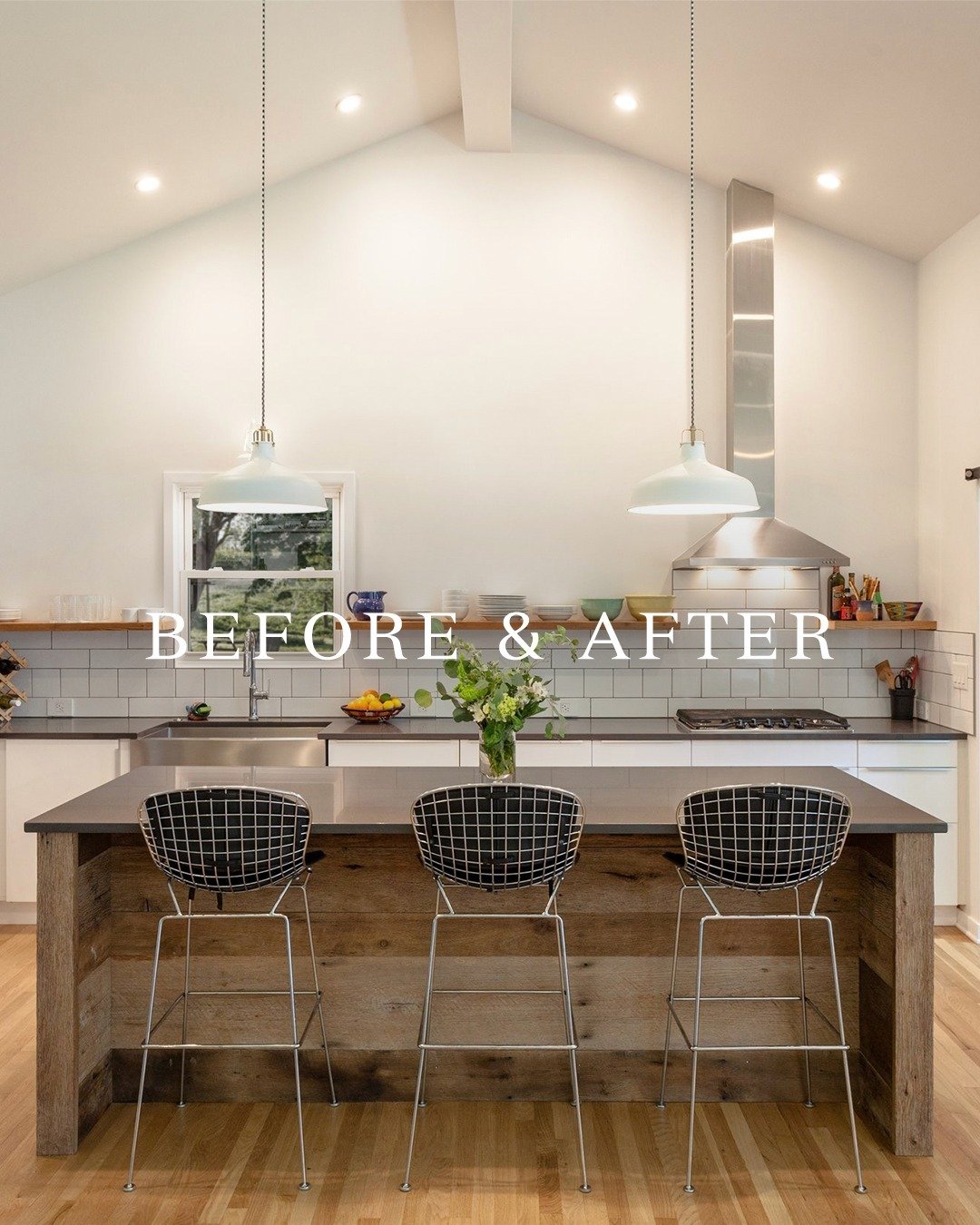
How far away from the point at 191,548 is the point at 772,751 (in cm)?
314

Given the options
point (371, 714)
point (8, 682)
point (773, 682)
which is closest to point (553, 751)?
point (371, 714)

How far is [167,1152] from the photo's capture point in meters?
2.87

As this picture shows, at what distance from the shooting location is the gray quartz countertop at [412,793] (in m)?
2.80

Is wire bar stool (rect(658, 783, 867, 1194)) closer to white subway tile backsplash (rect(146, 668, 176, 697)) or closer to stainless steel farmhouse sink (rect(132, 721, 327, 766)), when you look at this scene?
stainless steel farmhouse sink (rect(132, 721, 327, 766))

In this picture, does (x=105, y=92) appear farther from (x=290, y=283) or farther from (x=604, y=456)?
(x=604, y=456)

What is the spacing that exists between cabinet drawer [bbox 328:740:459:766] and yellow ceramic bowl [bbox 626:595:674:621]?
1.15 meters

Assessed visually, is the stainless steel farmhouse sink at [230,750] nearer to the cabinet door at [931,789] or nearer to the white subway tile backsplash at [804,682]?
the white subway tile backsplash at [804,682]

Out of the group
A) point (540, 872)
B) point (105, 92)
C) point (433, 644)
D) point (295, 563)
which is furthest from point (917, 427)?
point (105, 92)

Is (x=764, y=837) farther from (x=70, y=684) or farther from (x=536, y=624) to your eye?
(x=70, y=684)

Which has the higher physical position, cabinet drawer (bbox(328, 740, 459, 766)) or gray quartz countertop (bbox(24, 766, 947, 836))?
gray quartz countertop (bbox(24, 766, 947, 836))

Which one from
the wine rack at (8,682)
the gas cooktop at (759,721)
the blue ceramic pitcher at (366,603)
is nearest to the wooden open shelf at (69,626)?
the wine rack at (8,682)

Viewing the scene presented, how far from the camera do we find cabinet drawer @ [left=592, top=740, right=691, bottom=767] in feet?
15.8

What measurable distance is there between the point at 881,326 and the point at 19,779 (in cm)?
482

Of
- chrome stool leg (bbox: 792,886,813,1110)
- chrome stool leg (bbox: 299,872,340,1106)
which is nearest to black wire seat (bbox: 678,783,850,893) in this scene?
chrome stool leg (bbox: 792,886,813,1110)
